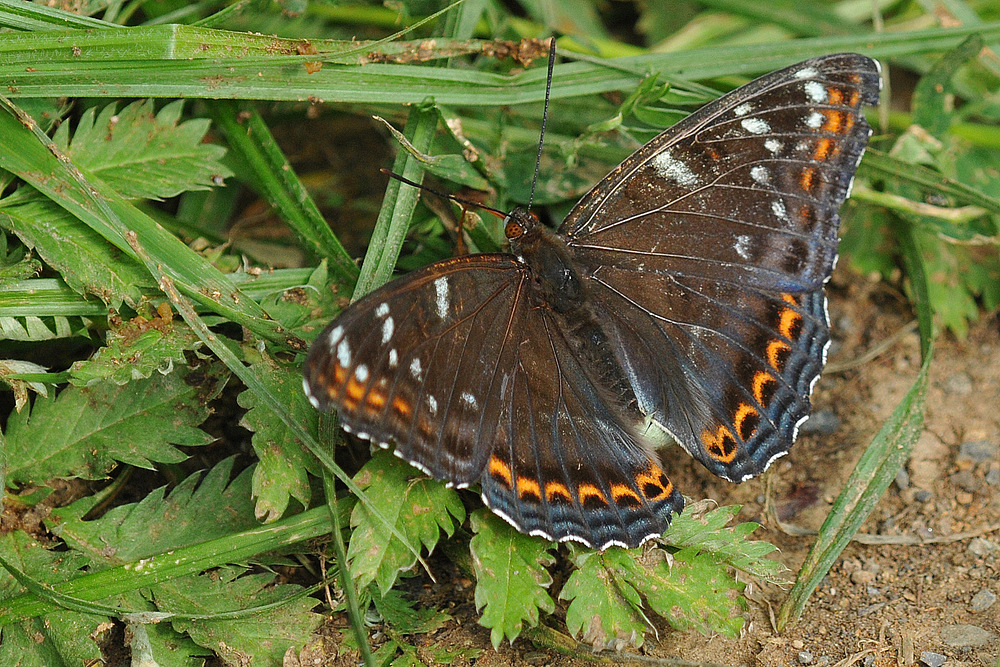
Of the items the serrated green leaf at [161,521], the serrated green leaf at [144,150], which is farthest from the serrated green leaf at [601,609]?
the serrated green leaf at [144,150]

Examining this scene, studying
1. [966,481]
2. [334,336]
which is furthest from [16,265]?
[966,481]

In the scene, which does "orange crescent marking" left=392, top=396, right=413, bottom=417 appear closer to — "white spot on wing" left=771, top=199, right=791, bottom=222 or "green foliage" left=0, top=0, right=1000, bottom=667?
"green foliage" left=0, top=0, right=1000, bottom=667

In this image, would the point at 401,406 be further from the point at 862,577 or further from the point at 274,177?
the point at 862,577

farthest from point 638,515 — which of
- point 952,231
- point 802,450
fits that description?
point 952,231

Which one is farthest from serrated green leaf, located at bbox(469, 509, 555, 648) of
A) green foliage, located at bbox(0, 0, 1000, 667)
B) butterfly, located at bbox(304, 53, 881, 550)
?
butterfly, located at bbox(304, 53, 881, 550)

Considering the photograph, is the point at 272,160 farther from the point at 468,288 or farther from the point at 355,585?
the point at 355,585
